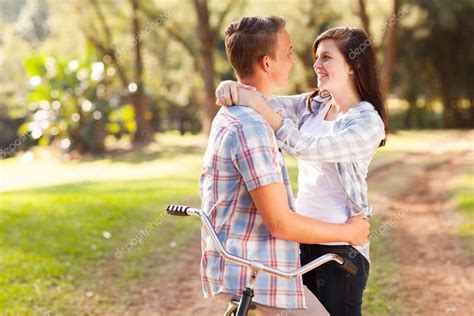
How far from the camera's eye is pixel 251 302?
2205 mm

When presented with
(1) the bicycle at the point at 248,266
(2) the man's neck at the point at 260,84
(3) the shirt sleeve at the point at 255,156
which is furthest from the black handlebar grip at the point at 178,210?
(2) the man's neck at the point at 260,84

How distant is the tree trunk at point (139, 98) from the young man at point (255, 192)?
22.0m

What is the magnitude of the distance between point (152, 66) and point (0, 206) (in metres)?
24.5

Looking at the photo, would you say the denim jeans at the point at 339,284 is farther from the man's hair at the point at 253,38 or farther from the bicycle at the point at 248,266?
the man's hair at the point at 253,38

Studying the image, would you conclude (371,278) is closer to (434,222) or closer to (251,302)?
(434,222)

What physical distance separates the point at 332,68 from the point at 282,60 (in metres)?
0.40

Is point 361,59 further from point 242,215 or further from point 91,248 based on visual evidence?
point 91,248

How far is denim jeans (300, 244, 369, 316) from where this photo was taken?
2.58 metres

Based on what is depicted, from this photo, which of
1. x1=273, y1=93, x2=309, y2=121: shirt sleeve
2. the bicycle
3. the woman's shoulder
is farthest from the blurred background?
the bicycle

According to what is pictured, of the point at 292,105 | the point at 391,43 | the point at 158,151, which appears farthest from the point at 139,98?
the point at 292,105

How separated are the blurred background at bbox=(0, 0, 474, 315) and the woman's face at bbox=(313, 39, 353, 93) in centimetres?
99

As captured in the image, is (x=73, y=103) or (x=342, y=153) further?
(x=73, y=103)

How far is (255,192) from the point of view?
84.0 inches

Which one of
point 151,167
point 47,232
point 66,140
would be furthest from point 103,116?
point 47,232
